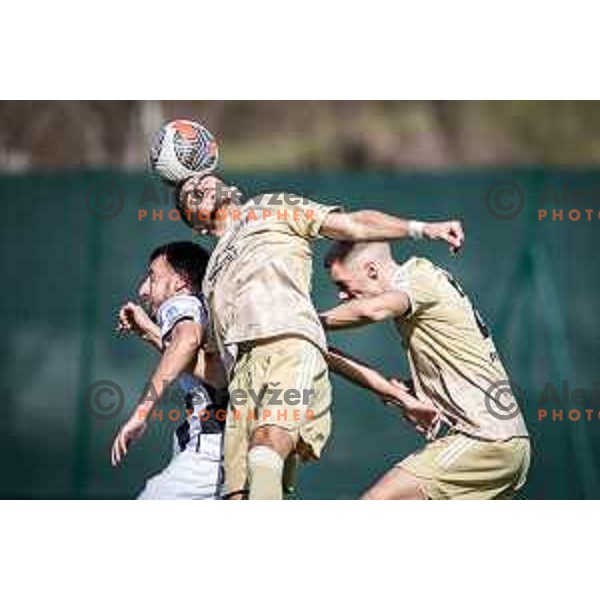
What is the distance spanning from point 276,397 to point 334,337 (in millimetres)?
2510

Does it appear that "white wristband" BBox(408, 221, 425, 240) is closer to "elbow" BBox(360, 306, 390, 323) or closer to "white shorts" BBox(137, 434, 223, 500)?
"elbow" BBox(360, 306, 390, 323)

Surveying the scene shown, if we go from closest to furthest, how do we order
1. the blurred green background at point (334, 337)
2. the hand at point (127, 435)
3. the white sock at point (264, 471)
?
the white sock at point (264, 471), the hand at point (127, 435), the blurred green background at point (334, 337)

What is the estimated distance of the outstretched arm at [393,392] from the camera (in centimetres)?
823

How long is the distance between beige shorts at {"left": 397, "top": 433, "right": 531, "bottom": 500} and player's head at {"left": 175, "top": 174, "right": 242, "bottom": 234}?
141cm

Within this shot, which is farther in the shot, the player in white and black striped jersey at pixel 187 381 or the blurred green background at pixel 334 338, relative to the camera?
the blurred green background at pixel 334 338

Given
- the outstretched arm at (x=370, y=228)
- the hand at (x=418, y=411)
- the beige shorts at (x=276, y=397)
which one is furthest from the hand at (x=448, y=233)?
the hand at (x=418, y=411)

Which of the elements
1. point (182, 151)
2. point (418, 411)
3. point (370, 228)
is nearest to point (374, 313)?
point (370, 228)

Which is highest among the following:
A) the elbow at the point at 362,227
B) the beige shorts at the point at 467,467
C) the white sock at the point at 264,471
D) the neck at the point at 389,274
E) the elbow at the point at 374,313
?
the elbow at the point at 362,227

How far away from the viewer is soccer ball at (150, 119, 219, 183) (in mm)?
8227

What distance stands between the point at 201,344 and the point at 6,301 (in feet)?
9.78

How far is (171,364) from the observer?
8.02 metres

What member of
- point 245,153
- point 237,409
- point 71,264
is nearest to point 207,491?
point 237,409

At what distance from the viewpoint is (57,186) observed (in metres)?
10.8

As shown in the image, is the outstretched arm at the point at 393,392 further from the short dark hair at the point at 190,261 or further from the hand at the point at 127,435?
the hand at the point at 127,435
